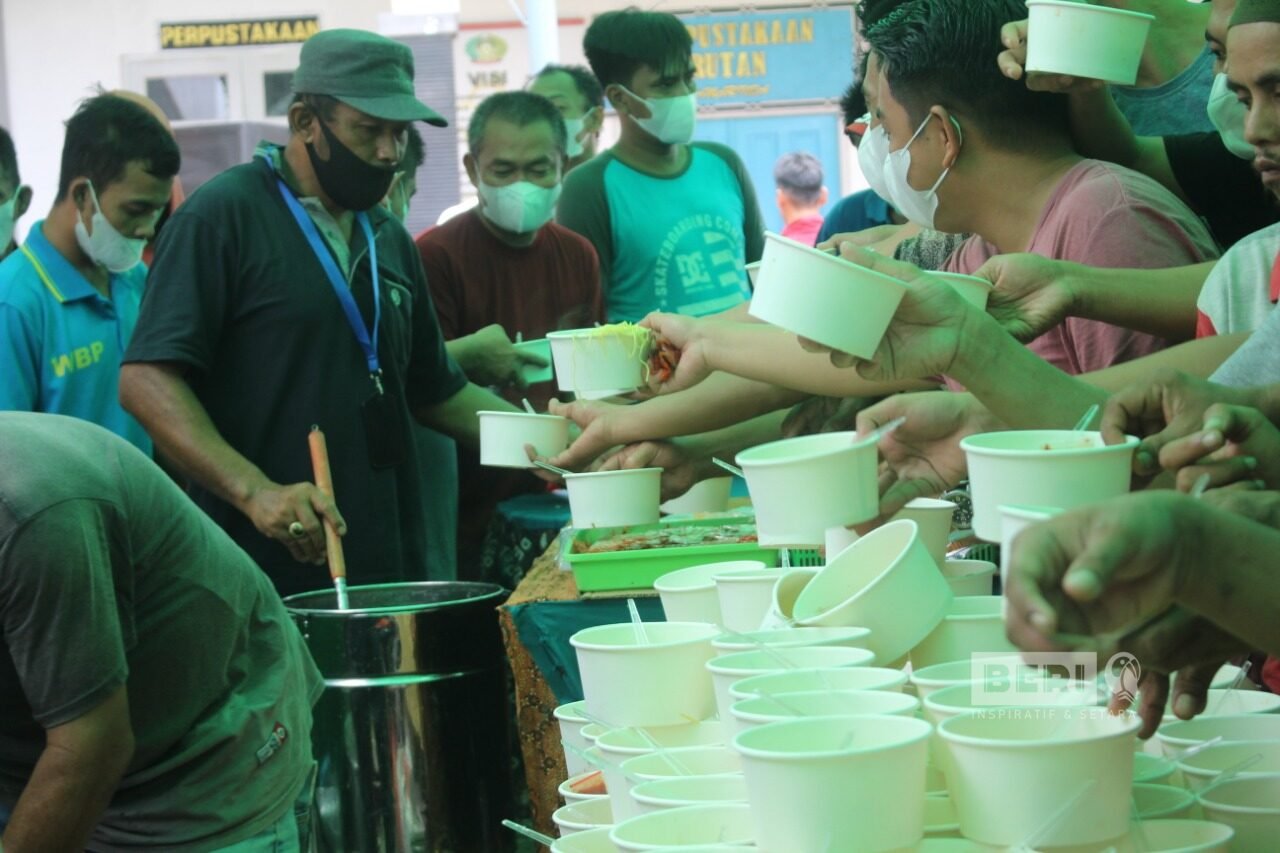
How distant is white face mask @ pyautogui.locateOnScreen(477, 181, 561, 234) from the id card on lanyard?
995 mm

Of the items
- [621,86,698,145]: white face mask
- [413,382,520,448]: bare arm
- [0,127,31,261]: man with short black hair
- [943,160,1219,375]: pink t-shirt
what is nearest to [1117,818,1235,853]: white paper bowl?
[943,160,1219,375]: pink t-shirt

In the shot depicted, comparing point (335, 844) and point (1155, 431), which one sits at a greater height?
point (1155, 431)

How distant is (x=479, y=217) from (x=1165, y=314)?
10.3 feet

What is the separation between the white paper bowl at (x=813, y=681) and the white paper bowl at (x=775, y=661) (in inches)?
2.0

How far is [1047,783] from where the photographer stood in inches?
51.6

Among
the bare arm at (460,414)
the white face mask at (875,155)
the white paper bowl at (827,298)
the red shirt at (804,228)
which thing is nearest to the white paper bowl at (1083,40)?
the white face mask at (875,155)

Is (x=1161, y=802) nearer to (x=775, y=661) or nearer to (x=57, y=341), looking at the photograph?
(x=775, y=661)

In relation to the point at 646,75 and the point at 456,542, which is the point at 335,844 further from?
the point at 646,75

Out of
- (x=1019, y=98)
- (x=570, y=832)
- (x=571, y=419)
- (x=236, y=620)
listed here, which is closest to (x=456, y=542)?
(x=571, y=419)

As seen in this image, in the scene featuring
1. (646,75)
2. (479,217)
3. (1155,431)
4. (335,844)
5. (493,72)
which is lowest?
(335,844)

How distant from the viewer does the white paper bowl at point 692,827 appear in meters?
1.50

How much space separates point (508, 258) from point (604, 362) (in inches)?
85.3

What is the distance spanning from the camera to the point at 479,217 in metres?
5.30

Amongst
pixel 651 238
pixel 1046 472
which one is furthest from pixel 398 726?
pixel 651 238
